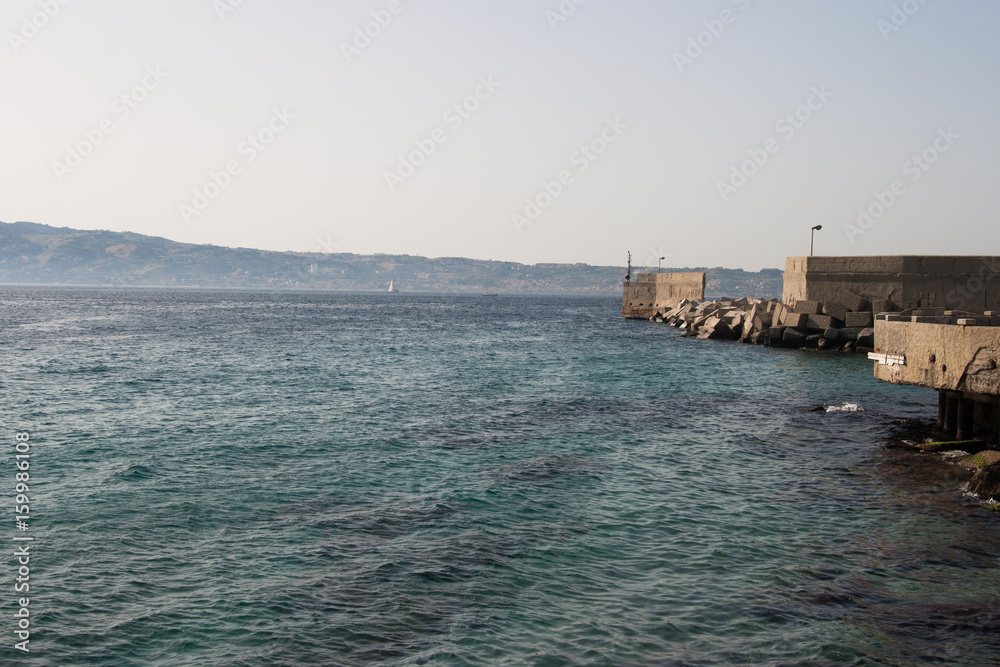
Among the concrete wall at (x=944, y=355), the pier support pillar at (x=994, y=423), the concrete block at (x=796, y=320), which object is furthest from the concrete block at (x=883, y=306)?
the concrete wall at (x=944, y=355)

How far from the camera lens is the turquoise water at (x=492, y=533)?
6.63 m

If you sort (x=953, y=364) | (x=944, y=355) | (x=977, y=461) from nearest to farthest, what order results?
(x=953, y=364) < (x=944, y=355) < (x=977, y=461)

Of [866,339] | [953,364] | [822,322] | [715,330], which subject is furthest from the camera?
[715,330]

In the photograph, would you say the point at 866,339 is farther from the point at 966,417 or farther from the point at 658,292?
the point at 658,292

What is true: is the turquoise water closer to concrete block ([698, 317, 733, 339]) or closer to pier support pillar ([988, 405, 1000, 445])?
pier support pillar ([988, 405, 1000, 445])

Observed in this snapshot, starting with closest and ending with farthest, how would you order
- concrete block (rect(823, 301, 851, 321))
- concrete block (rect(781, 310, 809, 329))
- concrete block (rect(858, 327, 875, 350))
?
concrete block (rect(858, 327, 875, 350))
concrete block (rect(823, 301, 851, 321))
concrete block (rect(781, 310, 809, 329))

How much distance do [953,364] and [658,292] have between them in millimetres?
58540

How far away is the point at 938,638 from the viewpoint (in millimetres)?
6684

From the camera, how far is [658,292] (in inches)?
2761

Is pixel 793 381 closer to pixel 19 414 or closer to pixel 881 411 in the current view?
pixel 881 411

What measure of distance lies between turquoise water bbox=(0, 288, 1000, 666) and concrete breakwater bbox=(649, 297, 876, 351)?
12.5 m

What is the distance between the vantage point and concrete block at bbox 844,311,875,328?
32469 millimetres

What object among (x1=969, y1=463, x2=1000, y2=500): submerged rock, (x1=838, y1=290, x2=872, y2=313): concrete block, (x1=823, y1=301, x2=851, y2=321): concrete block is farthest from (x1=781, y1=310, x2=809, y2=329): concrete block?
(x1=969, y1=463, x2=1000, y2=500): submerged rock

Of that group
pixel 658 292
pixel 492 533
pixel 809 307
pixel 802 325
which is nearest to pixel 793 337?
pixel 802 325
